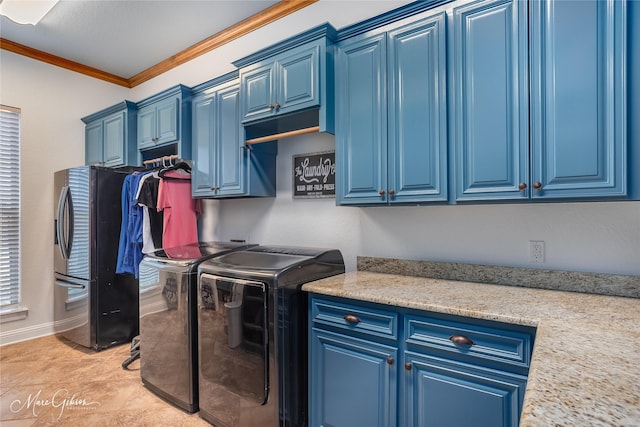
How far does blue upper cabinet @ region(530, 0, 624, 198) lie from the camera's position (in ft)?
4.58

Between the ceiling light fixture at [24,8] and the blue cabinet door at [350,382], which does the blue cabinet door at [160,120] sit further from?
the blue cabinet door at [350,382]

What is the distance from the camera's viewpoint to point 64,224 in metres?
3.33

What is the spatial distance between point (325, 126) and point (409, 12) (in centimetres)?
76

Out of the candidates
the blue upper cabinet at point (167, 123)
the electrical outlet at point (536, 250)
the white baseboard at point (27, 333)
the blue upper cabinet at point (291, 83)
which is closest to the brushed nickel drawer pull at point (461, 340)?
the electrical outlet at point (536, 250)

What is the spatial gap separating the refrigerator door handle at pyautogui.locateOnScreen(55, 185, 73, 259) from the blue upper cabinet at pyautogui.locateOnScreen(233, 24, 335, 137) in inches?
78.6

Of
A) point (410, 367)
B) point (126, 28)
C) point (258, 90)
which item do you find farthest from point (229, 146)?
point (410, 367)

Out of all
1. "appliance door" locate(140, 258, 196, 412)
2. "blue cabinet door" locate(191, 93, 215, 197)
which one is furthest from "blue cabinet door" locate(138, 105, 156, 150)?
"appliance door" locate(140, 258, 196, 412)

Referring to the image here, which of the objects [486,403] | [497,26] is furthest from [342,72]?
[486,403]

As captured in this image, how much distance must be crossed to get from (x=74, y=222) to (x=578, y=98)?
3848 millimetres

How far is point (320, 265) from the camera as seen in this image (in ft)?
6.98

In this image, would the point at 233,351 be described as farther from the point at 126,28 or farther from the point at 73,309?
the point at 126,28

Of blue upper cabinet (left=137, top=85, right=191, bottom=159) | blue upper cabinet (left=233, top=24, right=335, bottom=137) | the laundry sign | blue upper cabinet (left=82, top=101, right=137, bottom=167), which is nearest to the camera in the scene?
blue upper cabinet (left=233, top=24, right=335, bottom=137)

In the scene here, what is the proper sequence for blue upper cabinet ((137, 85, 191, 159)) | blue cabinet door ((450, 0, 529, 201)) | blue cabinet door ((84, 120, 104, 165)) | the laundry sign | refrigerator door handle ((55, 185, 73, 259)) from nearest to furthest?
blue cabinet door ((450, 0, 529, 201)) < the laundry sign < blue upper cabinet ((137, 85, 191, 159)) < refrigerator door handle ((55, 185, 73, 259)) < blue cabinet door ((84, 120, 104, 165))

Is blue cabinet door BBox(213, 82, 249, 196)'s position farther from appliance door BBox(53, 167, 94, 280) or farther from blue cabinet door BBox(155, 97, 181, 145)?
appliance door BBox(53, 167, 94, 280)
